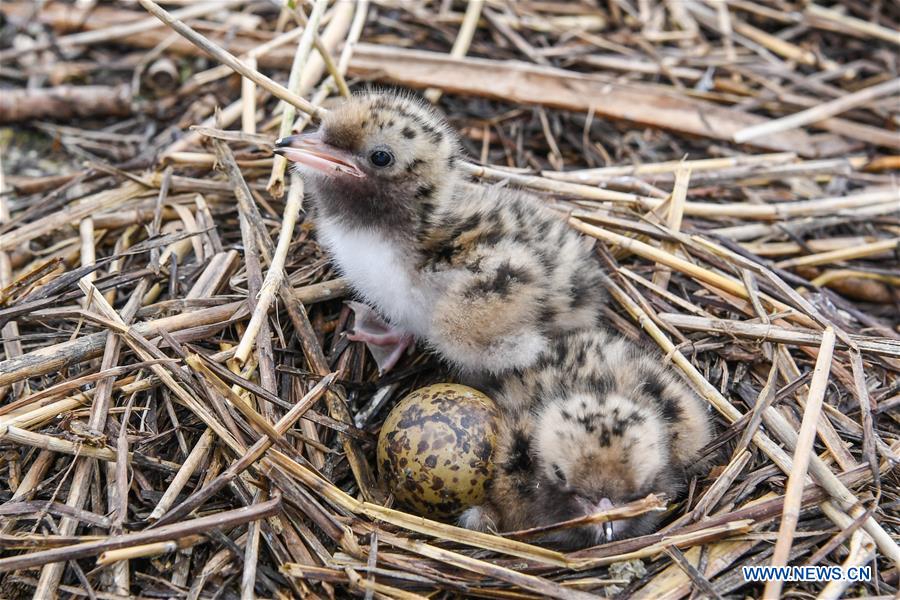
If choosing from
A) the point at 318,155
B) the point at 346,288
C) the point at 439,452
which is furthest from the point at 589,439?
the point at 318,155

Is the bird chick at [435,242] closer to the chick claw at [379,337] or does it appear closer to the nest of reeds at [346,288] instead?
the chick claw at [379,337]

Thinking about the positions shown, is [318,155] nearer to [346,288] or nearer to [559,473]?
[346,288]

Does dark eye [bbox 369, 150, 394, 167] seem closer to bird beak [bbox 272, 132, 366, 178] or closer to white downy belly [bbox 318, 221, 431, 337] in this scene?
bird beak [bbox 272, 132, 366, 178]

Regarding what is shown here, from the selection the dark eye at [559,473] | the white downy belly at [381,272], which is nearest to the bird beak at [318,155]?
the white downy belly at [381,272]

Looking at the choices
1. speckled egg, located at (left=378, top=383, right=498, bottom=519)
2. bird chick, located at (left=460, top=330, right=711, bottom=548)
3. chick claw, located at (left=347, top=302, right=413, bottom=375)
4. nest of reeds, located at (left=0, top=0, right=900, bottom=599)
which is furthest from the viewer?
chick claw, located at (left=347, top=302, right=413, bottom=375)

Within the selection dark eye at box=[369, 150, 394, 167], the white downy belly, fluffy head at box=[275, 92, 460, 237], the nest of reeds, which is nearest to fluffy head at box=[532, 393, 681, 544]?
the nest of reeds

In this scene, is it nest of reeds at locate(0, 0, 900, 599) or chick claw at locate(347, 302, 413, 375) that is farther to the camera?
chick claw at locate(347, 302, 413, 375)

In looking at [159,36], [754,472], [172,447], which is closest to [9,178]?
[159,36]
